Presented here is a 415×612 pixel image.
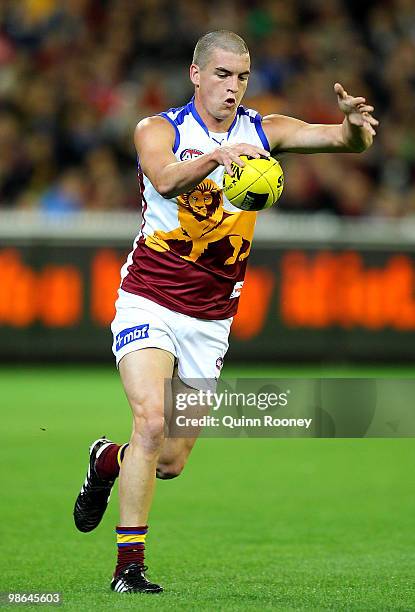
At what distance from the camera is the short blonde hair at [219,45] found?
21.4 feet

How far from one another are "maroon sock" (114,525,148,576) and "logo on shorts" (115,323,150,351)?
0.90 meters

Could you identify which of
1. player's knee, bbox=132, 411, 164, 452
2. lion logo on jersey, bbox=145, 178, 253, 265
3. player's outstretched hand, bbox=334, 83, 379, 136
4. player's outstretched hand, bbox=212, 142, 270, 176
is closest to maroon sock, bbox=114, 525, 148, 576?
player's knee, bbox=132, 411, 164, 452

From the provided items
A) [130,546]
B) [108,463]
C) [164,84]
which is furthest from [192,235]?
[164,84]

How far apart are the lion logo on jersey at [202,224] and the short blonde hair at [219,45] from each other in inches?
23.4

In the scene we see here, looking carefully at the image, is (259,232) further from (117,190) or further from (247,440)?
(247,440)

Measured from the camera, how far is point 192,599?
5.98 meters

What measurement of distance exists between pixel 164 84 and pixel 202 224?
12513mm

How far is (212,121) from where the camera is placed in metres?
6.77

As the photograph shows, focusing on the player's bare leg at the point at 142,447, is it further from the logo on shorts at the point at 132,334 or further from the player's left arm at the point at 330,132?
the player's left arm at the point at 330,132

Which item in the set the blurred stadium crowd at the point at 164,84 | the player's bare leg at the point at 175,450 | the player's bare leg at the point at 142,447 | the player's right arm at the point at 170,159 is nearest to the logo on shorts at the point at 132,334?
the player's bare leg at the point at 142,447

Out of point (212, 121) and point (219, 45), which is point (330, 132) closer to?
point (212, 121)

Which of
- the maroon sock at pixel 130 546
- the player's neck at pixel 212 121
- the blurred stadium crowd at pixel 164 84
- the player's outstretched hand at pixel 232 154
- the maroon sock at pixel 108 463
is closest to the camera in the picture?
the player's outstretched hand at pixel 232 154

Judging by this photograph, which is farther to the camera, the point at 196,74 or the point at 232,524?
the point at 232,524

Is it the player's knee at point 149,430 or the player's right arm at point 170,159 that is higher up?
the player's right arm at point 170,159
